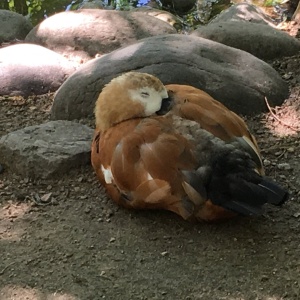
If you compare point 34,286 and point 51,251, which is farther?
point 51,251

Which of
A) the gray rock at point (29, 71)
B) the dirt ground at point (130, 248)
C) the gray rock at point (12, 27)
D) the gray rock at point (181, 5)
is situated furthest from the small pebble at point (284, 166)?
the gray rock at point (181, 5)

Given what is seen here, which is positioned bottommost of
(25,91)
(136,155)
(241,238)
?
(25,91)

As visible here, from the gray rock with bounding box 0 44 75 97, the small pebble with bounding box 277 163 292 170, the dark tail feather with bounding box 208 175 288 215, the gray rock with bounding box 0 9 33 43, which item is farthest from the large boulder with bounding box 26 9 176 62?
the dark tail feather with bounding box 208 175 288 215

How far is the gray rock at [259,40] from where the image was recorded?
4793 millimetres

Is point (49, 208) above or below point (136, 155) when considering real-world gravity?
below

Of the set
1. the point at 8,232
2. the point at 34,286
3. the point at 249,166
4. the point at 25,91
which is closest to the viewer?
the point at 34,286

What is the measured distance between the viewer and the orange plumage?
270 cm

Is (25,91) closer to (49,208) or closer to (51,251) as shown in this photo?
(49,208)

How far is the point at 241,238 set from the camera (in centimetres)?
282

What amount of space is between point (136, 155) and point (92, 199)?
1.77 feet

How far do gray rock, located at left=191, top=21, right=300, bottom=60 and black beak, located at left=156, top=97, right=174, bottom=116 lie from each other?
6.31ft

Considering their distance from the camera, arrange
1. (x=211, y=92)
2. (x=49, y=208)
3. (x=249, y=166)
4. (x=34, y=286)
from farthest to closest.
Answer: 1. (x=211, y=92)
2. (x=49, y=208)
3. (x=249, y=166)
4. (x=34, y=286)

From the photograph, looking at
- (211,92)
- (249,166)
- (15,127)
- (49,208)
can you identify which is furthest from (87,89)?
(249,166)

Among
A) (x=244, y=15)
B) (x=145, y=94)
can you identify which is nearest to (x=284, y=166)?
(x=145, y=94)
